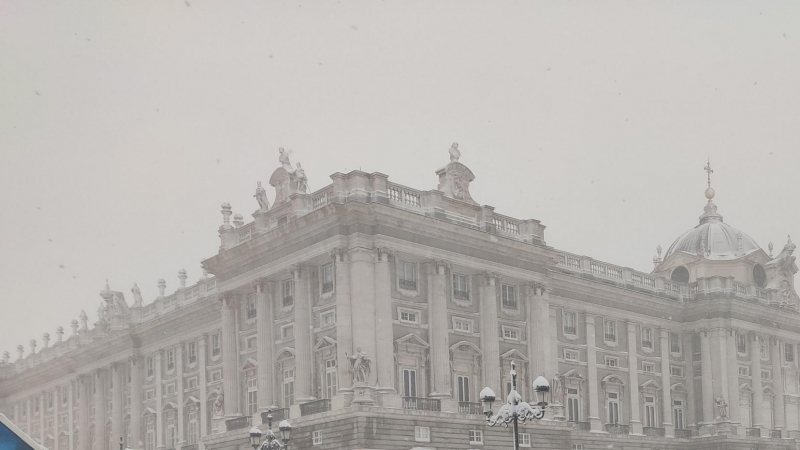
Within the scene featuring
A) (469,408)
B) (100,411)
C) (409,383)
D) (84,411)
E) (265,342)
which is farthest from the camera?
(84,411)

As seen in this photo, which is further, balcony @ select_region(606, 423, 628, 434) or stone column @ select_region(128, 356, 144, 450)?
stone column @ select_region(128, 356, 144, 450)

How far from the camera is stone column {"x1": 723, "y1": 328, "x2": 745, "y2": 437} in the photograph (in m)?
62.4

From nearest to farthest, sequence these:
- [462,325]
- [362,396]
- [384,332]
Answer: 1. [362,396]
2. [384,332]
3. [462,325]

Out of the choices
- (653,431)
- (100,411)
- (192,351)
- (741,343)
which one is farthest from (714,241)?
(100,411)

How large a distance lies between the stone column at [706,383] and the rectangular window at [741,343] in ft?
6.83

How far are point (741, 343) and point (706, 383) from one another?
3.92 meters

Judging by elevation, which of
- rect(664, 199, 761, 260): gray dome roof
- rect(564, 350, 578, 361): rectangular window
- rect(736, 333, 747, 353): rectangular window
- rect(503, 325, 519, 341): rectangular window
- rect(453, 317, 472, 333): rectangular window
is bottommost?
rect(564, 350, 578, 361): rectangular window

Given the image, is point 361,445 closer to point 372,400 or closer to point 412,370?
point 372,400

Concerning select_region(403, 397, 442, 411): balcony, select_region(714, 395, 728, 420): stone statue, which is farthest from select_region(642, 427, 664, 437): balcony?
select_region(403, 397, 442, 411): balcony

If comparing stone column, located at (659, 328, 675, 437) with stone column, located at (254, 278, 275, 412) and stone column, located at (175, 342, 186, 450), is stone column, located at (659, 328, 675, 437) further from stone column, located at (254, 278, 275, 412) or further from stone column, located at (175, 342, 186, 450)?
stone column, located at (175, 342, 186, 450)

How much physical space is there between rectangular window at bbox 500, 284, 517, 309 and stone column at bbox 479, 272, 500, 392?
135 centimetres

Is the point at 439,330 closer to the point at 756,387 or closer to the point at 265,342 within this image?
the point at 265,342

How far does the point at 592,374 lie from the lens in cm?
5812

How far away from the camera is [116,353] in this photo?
71.1 meters
